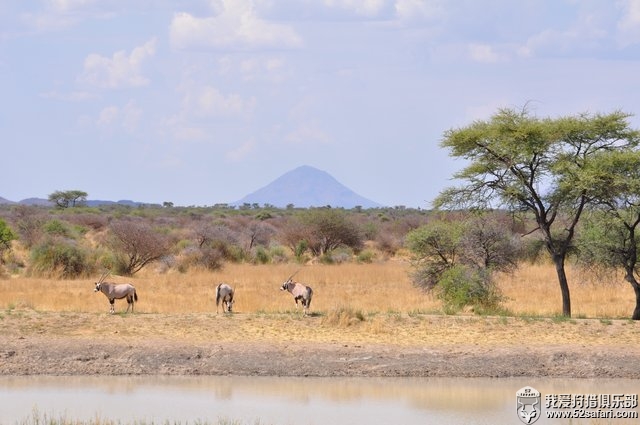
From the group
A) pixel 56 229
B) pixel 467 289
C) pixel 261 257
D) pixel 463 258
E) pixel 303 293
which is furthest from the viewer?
pixel 56 229

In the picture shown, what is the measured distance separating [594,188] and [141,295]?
47.9 ft

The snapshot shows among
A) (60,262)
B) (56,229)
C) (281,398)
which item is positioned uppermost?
(56,229)

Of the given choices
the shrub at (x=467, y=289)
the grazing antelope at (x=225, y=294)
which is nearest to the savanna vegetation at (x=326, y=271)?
the shrub at (x=467, y=289)

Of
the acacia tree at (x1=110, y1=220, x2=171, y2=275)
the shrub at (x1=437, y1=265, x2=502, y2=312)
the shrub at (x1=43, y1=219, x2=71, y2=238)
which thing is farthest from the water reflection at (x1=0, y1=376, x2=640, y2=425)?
the shrub at (x1=43, y1=219, x2=71, y2=238)

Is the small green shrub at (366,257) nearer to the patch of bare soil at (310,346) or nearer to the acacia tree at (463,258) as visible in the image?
the acacia tree at (463,258)

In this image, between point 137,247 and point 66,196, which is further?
point 66,196

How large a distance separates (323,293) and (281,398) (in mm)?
15886

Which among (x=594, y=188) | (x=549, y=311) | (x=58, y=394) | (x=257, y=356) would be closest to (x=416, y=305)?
(x=549, y=311)

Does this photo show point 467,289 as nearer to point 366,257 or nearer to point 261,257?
point 261,257

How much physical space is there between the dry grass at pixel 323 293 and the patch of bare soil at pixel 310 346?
1.46 metres

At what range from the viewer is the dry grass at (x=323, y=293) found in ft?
93.7

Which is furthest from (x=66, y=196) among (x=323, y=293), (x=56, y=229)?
(x=323, y=293)

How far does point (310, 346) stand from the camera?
23688mm

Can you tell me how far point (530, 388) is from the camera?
20.7m
